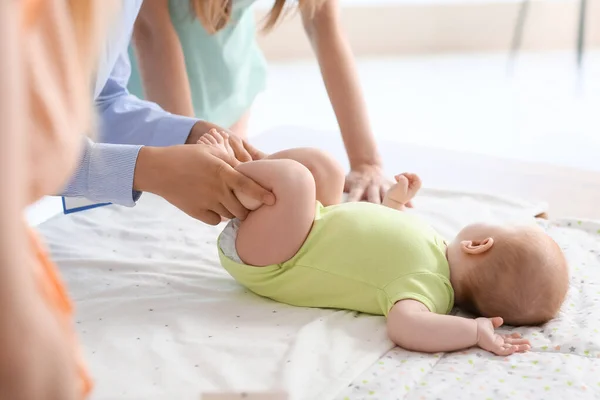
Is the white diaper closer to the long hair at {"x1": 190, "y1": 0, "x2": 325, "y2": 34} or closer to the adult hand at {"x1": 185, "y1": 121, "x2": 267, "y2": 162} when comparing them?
the adult hand at {"x1": 185, "y1": 121, "x2": 267, "y2": 162}

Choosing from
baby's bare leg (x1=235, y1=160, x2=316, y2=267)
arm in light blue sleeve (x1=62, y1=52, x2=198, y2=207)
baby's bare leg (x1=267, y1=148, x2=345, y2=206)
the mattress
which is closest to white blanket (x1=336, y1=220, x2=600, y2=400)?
the mattress

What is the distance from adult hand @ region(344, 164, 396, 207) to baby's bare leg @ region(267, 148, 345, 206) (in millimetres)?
206

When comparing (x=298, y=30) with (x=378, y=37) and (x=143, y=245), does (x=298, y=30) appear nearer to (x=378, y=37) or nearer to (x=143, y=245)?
(x=378, y=37)

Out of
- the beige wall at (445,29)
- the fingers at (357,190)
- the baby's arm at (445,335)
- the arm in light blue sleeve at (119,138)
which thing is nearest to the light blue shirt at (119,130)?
the arm in light blue sleeve at (119,138)

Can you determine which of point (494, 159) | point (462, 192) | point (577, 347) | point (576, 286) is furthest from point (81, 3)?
point (494, 159)

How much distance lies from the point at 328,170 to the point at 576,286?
0.45 metres

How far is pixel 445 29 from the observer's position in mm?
4094

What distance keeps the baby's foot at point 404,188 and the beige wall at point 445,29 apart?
2672 mm

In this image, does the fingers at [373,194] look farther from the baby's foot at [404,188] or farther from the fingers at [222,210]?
the fingers at [222,210]

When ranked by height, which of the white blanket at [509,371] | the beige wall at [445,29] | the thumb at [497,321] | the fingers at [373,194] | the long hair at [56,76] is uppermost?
the long hair at [56,76]

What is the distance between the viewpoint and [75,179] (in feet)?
3.89

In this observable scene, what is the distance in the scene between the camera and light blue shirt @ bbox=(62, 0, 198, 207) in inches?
45.9

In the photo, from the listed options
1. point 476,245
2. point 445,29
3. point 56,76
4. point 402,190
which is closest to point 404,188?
point 402,190

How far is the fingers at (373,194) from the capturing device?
1.55 meters
